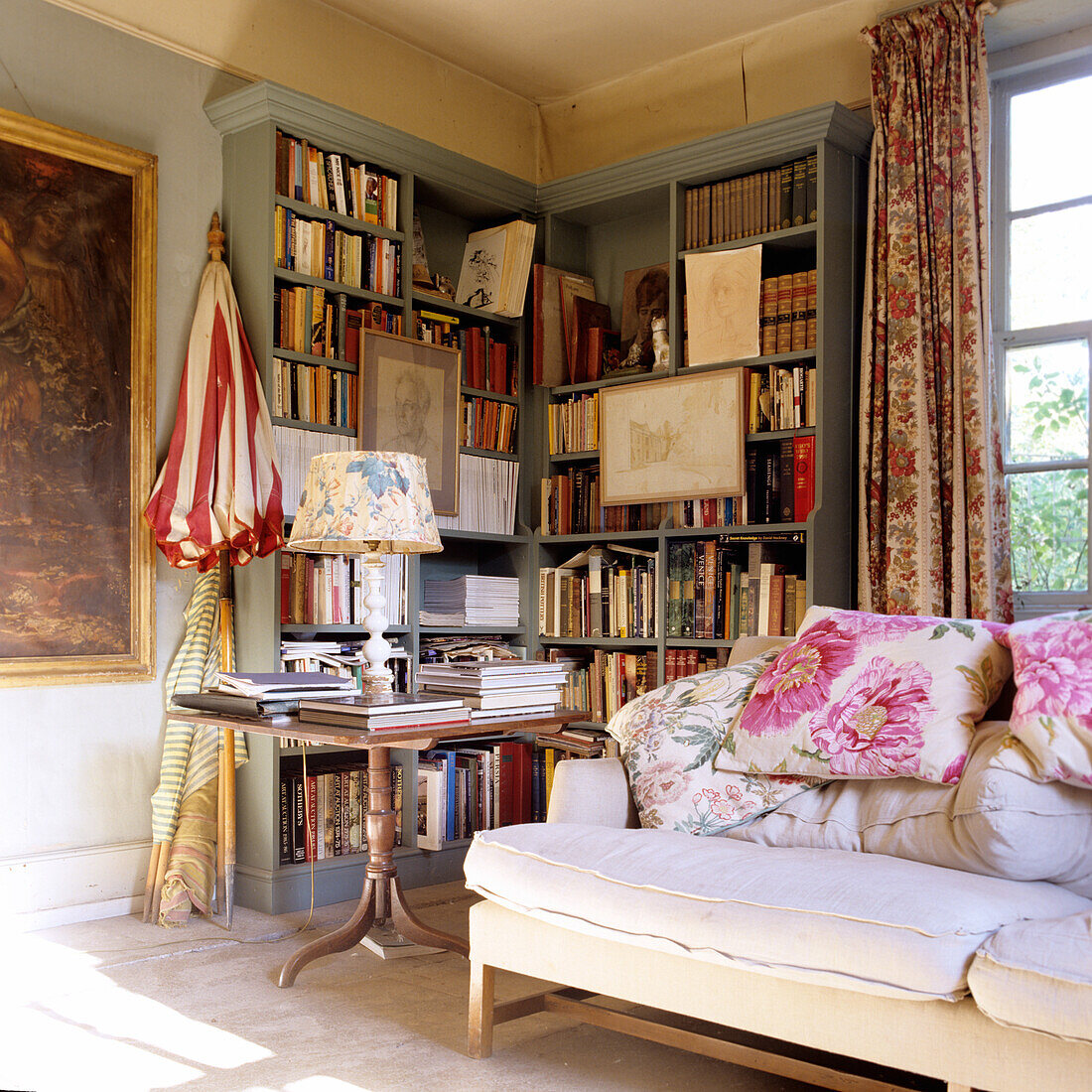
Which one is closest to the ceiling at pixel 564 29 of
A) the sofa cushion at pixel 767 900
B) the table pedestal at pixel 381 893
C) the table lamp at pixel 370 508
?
the table lamp at pixel 370 508

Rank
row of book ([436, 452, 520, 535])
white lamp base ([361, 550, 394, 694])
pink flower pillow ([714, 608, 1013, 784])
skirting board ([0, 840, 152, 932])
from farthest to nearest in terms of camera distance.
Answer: row of book ([436, 452, 520, 535]) → skirting board ([0, 840, 152, 932]) → white lamp base ([361, 550, 394, 694]) → pink flower pillow ([714, 608, 1013, 784])

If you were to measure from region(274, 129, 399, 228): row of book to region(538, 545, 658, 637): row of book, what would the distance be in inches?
54.2

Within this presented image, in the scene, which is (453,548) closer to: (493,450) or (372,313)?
(493,450)

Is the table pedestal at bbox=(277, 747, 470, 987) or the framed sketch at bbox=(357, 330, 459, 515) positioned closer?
the table pedestal at bbox=(277, 747, 470, 987)

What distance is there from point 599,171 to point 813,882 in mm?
3007

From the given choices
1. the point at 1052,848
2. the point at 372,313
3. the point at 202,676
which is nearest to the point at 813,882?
the point at 1052,848

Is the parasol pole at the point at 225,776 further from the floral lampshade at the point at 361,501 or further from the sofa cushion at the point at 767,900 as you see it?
the sofa cushion at the point at 767,900

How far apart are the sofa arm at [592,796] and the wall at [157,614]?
1.59m

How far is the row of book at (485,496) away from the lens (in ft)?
13.3

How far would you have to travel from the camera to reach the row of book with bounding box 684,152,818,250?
3.65 metres

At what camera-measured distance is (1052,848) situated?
6.09 ft

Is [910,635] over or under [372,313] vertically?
under

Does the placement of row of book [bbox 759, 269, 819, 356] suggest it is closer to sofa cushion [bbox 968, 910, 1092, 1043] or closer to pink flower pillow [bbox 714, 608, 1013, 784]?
pink flower pillow [bbox 714, 608, 1013, 784]

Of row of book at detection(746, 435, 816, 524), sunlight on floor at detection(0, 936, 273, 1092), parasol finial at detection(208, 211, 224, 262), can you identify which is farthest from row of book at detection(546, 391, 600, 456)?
sunlight on floor at detection(0, 936, 273, 1092)
